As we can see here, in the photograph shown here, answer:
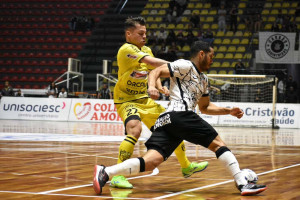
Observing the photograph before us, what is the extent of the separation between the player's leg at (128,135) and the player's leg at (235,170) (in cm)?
100

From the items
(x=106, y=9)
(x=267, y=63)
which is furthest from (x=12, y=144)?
(x=106, y=9)

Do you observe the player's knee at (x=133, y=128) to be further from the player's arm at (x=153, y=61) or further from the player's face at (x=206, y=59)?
the player's face at (x=206, y=59)

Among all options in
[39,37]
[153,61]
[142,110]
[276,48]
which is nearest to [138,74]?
[142,110]

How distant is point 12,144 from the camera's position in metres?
11.0

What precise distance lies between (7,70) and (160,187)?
26900mm

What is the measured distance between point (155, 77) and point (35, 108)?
66.1 ft

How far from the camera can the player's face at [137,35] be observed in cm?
636

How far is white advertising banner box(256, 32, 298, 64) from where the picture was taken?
979 inches

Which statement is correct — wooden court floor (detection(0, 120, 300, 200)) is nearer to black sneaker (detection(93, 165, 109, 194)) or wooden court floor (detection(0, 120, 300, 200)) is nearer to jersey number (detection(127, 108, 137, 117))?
black sneaker (detection(93, 165, 109, 194))

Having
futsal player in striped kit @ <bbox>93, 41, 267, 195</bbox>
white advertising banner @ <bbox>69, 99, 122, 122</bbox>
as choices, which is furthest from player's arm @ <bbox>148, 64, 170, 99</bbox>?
white advertising banner @ <bbox>69, 99, 122, 122</bbox>

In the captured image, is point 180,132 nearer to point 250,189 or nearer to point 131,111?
point 250,189

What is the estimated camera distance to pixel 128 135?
5.98 m

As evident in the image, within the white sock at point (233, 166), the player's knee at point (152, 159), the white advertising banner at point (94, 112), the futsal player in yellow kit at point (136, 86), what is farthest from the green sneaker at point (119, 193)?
the white advertising banner at point (94, 112)

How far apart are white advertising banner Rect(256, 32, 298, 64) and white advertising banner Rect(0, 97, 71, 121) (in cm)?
967
